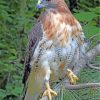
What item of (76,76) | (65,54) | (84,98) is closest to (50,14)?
(65,54)

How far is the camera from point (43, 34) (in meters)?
3.08

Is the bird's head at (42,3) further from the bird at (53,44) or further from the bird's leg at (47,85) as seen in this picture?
the bird's leg at (47,85)

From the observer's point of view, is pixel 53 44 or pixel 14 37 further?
pixel 14 37

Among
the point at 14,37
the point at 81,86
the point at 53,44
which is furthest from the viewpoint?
the point at 14,37

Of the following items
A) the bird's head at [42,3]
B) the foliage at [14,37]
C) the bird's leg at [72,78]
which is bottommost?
the foliage at [14,37]

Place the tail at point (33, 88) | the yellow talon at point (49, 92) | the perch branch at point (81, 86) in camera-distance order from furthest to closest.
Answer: the tail at point (33, 88) < the yellow talon at point (49, 92) < the perch branch at point (81, 86)

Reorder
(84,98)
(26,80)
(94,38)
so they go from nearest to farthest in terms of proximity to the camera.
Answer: (84,98) < (94,38) < (26,80)

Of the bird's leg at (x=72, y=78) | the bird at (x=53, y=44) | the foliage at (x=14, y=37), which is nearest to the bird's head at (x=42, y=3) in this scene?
the bird at (x=53, y=44)

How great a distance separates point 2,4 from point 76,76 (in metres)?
2.61

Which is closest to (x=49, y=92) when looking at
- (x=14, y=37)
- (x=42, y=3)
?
(x=42, y=3)

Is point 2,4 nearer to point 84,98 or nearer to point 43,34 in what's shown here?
point 43,34

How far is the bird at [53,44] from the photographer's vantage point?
303 cm

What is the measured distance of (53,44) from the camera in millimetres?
3014

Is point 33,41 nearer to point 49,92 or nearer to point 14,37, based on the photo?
point 49,92
